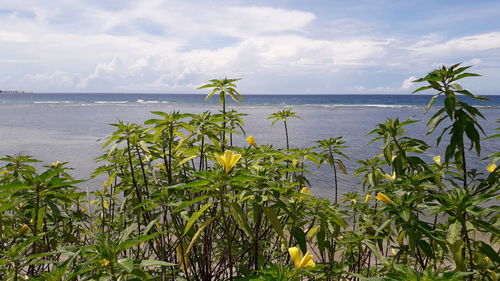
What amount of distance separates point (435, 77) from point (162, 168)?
2189mm

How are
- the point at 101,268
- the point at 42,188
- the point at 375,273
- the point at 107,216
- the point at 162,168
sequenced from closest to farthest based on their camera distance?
the point at 101,268 → the point at 42,188 → the point at 375,273 → the point at 162,168 → the point at 107,216

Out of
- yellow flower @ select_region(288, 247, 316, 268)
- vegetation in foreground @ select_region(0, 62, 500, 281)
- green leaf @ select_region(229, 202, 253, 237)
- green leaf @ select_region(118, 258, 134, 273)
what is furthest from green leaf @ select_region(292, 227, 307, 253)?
green leaf @ select_region(118, 258, 134, 273)

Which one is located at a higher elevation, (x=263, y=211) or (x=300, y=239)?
(x=263, y=211)

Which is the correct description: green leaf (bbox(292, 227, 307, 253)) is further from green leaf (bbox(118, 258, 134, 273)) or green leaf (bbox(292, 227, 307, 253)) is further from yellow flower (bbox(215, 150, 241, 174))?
green leaf (bbox(118, 258, 134, 273))

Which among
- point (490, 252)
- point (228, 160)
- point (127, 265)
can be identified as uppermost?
point (228, 160)

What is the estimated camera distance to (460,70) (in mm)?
2221

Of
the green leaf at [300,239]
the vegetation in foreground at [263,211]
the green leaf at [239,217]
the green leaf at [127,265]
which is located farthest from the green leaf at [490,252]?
the green leaf at [127,265]

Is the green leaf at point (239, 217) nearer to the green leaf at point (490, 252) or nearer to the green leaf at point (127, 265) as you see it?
the green leaf at point (127, 265)

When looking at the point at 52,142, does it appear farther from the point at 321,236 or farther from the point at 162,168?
the point at 321,236

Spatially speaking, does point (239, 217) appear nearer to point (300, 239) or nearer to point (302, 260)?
point (302, 260)

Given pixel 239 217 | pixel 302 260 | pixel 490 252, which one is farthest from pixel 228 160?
pixel 490 252

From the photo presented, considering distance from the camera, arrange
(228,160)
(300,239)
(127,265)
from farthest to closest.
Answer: (300,239) → (228,160) → (127,265)

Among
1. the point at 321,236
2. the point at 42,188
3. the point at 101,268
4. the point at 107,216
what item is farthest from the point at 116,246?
the point at 107,216

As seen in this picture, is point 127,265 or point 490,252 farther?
point 490,252
